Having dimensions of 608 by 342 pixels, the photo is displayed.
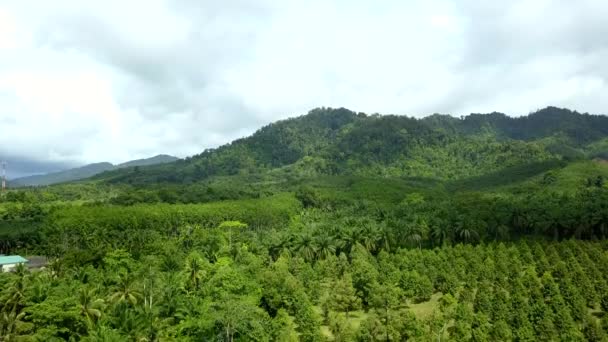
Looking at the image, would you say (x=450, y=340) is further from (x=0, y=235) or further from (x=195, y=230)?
(x=0, y=235)

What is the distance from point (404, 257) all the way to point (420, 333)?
1090 inches

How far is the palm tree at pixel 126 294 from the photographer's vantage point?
175 ft

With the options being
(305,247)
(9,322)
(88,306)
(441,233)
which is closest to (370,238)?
(305,247)

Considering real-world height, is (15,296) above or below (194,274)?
above

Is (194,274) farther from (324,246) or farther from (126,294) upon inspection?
(324,246)

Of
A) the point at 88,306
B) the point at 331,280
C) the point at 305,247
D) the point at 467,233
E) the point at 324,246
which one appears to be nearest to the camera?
the point at 88,306

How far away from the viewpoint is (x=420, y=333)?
4884 centimetres

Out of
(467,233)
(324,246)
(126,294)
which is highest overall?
(126,294)

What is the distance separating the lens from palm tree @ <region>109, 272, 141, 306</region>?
53.2m

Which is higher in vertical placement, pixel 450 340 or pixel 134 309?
pixel 134 309

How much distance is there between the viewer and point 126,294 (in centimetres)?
5388

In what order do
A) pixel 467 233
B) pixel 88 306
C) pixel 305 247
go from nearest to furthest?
1. pixel 88 306
2. pixel 305 247
3. pixel 467 233

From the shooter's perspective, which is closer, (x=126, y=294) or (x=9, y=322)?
(x=9, y=322)

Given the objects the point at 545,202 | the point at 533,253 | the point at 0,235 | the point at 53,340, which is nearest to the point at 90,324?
the point at 53,340
